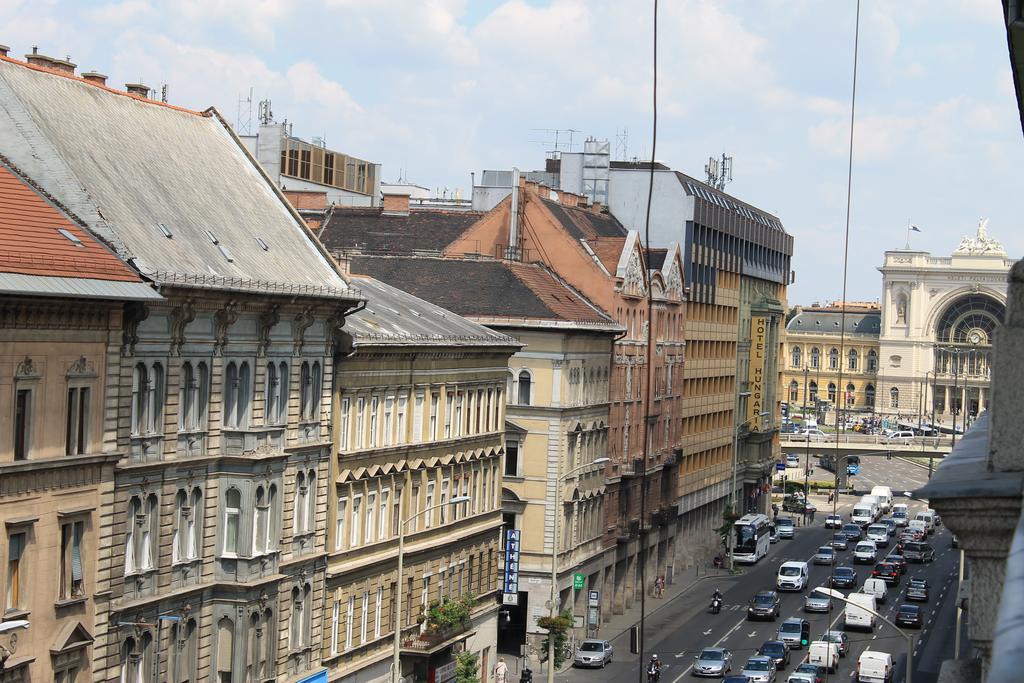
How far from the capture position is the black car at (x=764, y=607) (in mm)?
93250

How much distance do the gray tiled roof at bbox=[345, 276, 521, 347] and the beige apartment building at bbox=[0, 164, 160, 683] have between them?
14.9 metres

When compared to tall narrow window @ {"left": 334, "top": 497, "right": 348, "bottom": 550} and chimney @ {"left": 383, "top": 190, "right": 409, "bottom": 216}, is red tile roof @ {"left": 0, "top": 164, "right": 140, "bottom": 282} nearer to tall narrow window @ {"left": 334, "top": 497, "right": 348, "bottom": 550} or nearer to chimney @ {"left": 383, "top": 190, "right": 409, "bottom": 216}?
tall narrow window @ {"left": 334, "top": 497, "right": 348, "bottom": 550}

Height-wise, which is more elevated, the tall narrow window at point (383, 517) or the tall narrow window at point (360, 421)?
the tall narrow window at point (360, 421)

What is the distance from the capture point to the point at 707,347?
119 meters

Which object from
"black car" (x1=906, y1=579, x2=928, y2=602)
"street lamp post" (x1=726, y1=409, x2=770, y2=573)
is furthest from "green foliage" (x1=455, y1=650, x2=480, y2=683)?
"street lamp post" (x1=726, y1=409, x2=770, y2=573)

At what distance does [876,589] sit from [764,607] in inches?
335

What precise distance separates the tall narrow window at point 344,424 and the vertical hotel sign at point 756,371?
84.9 metres

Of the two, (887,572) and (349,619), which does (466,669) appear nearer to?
(349,619)

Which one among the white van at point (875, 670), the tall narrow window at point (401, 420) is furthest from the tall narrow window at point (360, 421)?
the white van at point (875, 670)

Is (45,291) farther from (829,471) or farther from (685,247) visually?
(829,471)

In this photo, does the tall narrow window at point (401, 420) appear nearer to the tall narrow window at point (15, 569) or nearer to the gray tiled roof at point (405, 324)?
the gray tiled roof at point (405, 324)

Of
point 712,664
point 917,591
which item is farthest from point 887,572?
point 712,664

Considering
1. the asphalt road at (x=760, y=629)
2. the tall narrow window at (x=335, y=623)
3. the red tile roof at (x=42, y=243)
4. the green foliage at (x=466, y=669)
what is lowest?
the asphalt road at (x=760, y=629)

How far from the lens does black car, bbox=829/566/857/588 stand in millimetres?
102562
